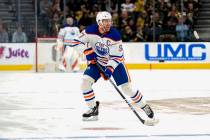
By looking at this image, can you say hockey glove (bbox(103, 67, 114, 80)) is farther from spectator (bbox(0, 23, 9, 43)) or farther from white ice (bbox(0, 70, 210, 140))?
spectator (bbox(0, 23, 9, 43))

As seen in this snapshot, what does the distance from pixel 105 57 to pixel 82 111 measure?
3.82 ft

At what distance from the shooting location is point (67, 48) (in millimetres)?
15445

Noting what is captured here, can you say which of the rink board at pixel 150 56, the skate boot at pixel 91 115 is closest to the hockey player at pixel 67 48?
the rink board at pixel 150 56

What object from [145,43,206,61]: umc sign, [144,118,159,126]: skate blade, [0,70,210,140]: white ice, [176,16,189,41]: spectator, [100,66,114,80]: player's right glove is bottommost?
[0,70,210,140]: white ice

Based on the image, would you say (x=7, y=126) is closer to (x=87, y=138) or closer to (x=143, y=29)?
(x=87, y=138)

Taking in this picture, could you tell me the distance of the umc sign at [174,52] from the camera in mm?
15672

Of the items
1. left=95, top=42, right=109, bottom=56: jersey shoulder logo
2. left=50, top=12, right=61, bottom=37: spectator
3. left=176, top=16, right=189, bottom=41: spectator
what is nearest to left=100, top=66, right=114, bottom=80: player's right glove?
left=95, top=42, right=109, bottom=56: jersey shoulder logo

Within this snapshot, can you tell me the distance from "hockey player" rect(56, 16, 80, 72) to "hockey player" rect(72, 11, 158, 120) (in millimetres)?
8228

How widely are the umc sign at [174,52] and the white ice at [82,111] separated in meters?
2.39

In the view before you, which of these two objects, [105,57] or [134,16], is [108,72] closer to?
[105,57]

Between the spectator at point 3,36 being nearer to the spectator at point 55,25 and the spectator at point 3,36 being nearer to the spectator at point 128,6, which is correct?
the spectator at point 55,25

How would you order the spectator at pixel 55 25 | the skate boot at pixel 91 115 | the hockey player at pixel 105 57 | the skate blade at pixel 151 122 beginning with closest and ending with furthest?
the skate blade at pixel 151 122
the hockey player at pixel 105 57
the skate boot at pixel 91 115
the spectator at pixel 55 25

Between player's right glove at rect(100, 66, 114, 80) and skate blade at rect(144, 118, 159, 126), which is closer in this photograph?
skate blade at rect(144, 118, 159, 126)

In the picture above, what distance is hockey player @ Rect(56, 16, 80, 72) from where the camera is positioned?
1518 cm
